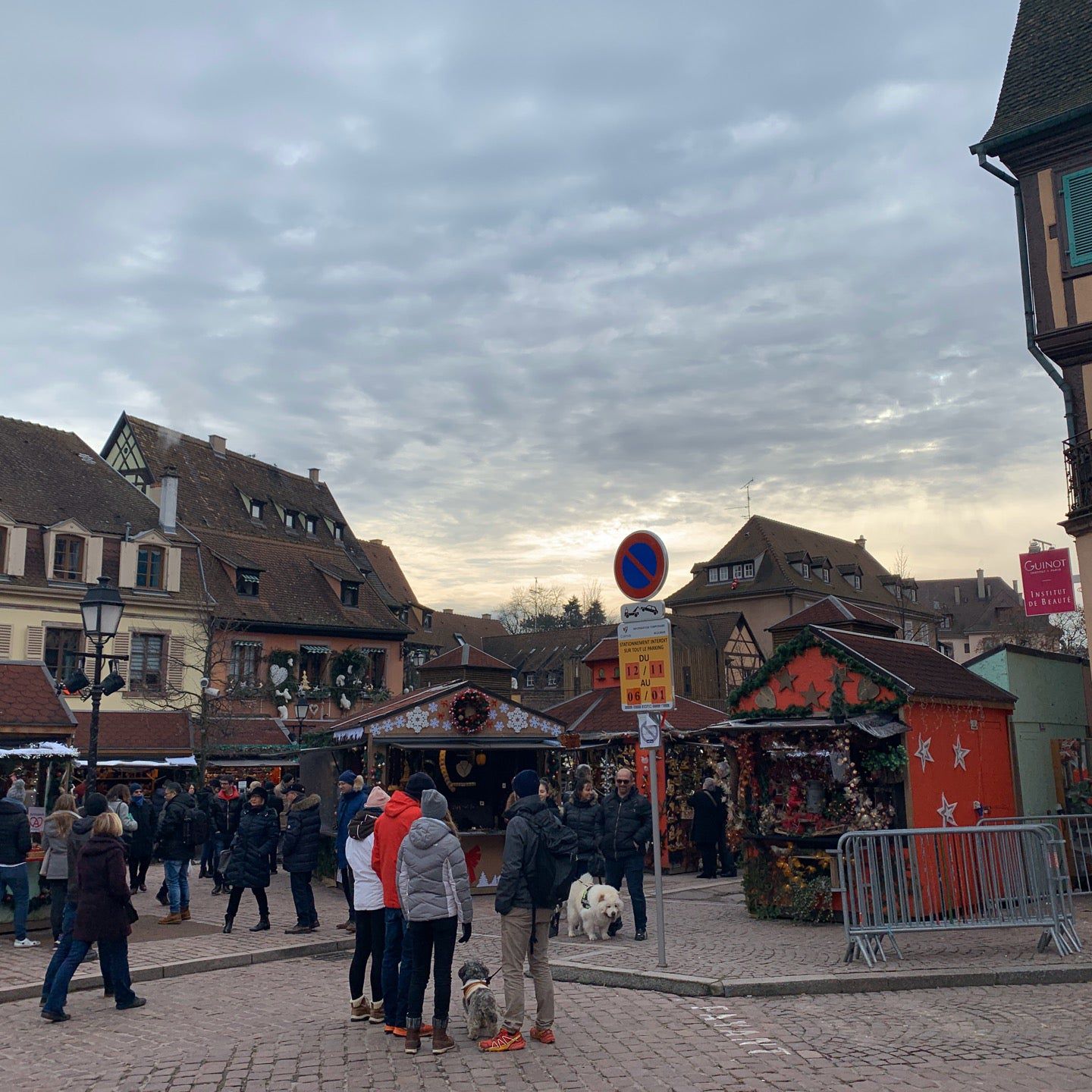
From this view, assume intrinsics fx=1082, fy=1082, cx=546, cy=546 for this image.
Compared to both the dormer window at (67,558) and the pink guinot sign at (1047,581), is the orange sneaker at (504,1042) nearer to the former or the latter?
the pink guinot sign at (1047,581)

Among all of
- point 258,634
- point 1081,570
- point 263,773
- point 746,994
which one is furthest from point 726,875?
point 258,634

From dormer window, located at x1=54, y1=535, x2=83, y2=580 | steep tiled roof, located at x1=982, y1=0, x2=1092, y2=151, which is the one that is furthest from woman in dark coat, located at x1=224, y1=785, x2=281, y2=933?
dormer window, located at x1=54, y1=535, x2=83, y2=580

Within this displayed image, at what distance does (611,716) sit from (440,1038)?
47.8ft

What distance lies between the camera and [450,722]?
17.0 m

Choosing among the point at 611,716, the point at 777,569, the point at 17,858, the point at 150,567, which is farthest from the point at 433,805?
the point at 777,569

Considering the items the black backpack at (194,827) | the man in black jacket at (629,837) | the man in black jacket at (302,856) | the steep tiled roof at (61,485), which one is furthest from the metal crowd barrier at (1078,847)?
the steep tiled roof at (61,485)

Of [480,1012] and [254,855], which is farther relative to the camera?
[254,855]

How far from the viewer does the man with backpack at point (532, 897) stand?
7344mm

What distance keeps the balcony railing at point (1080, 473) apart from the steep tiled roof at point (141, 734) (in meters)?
21.7

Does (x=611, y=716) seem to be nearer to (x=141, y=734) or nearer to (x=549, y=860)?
(x=141, y=734)

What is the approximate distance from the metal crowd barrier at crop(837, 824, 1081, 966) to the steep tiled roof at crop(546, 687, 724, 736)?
31.9ft

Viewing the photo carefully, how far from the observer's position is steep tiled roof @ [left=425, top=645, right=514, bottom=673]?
19847 mm

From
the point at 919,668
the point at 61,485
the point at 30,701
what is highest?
the point at 61,485

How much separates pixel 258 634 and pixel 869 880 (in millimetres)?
33595
